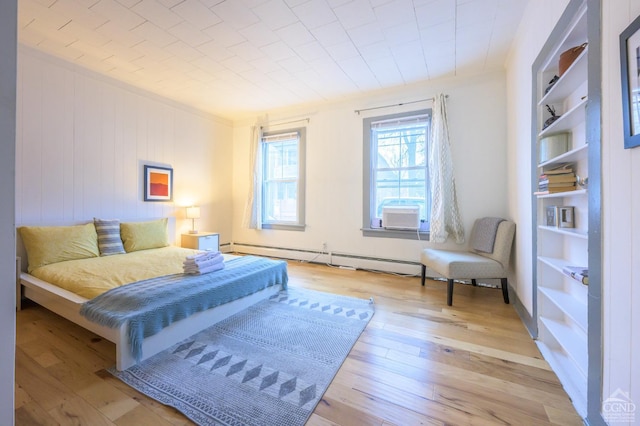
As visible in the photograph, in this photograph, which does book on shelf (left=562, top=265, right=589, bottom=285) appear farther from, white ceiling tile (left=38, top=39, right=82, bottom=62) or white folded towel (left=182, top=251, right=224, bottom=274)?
white ceiling tile (left=38, top=39, right=82, bottom=62)

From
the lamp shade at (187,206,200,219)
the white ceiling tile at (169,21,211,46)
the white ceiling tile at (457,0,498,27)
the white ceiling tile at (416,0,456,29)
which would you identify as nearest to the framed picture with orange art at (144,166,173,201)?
the lamp shade at (187,206,200,219)

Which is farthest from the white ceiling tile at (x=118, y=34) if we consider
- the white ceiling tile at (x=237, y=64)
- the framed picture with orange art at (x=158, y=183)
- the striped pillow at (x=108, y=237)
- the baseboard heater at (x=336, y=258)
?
the baseboard heater at (x=336, y=258)

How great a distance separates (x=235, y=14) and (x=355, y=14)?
104 centimetres

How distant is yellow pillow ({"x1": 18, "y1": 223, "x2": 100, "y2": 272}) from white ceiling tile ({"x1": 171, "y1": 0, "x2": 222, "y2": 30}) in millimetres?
2517

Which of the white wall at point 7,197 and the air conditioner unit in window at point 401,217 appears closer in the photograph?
the white wall at point 7,197

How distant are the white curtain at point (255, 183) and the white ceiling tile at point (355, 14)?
8.99 feet

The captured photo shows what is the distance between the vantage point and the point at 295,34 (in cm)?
249

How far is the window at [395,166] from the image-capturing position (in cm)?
358

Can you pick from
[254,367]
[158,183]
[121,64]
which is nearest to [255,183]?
[158,183]

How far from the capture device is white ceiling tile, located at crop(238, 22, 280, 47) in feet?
7.85

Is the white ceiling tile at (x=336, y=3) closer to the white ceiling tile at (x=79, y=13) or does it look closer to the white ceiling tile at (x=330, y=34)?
the white ceiling tile at (x=330, y=34)

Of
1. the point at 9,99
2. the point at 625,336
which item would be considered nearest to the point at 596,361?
the point at 625,336

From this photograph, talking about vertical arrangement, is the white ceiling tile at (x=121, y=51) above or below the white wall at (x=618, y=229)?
above

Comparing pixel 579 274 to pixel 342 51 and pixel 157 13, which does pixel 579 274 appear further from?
pixel 157 13
